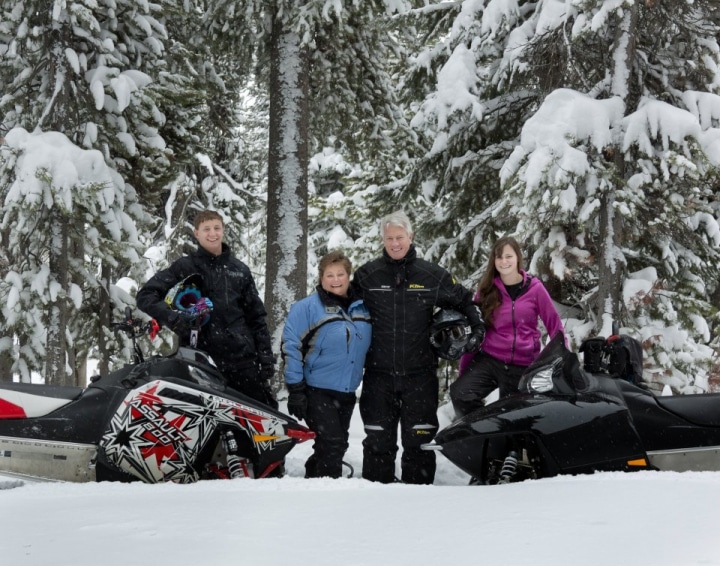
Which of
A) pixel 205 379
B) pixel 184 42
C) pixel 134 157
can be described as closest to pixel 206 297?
pixel 205 379

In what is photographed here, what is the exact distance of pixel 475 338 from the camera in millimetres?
4668

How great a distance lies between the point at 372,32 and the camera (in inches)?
386

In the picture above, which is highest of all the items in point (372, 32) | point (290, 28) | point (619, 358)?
point (372, 32)

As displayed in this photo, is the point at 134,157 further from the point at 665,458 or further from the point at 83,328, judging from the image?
the point at 665,458

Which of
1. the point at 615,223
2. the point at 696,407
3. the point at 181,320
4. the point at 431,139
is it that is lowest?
the point at 696,407

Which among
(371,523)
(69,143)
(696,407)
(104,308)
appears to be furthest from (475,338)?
(104,308)

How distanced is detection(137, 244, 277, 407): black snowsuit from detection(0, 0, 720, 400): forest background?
3.09 metres

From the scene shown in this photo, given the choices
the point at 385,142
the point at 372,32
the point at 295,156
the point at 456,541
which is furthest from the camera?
the point at 385,142

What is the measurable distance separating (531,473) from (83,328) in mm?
7876

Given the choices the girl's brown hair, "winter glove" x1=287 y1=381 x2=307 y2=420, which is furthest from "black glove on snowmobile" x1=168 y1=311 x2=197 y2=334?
the girl's brown hair

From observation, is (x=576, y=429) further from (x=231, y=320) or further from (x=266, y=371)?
(x=231, y=320)

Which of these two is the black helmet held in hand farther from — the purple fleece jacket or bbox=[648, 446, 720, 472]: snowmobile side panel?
bbox=[648, 446, 720, 472]: snowmobile side panel

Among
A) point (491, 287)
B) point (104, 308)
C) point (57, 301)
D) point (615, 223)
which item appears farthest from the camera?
point (104, 308)

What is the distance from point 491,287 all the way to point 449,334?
512 mm
